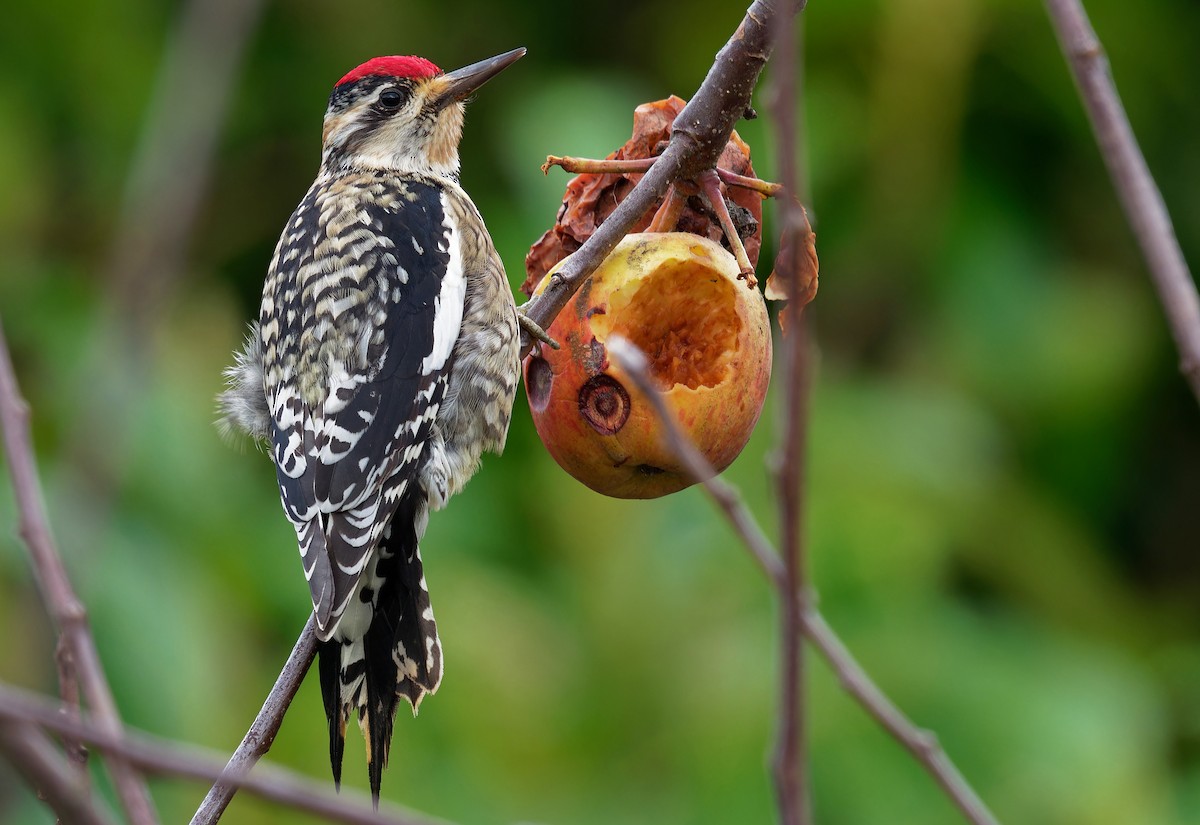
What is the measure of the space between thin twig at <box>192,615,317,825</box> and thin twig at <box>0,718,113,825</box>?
0.53 meters

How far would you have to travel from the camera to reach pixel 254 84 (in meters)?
4.60

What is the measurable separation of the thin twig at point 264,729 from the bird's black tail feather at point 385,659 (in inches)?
15.1

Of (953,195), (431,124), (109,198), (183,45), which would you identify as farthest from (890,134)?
(183,45)

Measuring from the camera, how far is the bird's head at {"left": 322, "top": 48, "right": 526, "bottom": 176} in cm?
287

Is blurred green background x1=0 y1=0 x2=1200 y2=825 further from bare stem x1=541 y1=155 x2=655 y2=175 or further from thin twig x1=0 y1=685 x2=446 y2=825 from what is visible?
thin twig x1=0 y1=685 x2=446 y2=825

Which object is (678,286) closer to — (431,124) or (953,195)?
(431,124)

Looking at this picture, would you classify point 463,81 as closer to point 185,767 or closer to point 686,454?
point 686,454

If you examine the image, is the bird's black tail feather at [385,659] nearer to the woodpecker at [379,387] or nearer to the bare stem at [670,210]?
the woodpecker at [379,387]

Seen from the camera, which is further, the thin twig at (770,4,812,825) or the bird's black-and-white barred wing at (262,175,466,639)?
the bird's black-and-white barred wing at (262,175,466,639)

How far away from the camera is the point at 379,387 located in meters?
2.38

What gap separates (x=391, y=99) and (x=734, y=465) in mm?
1459

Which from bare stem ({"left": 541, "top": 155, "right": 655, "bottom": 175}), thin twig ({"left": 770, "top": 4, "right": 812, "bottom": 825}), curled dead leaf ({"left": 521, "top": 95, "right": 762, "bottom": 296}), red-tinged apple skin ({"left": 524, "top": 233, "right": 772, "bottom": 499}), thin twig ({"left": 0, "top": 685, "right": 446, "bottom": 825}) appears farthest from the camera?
curled dead leaf ({"left": 521, "top": 95, "right": 762, "bottom": 296})

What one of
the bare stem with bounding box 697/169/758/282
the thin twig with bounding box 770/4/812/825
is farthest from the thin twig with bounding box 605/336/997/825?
the bare stem with bounding box 697/169/758/282

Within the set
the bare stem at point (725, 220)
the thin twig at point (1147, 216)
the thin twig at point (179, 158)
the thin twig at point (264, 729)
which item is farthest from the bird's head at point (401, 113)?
the thin twig at point (1147, 216)
